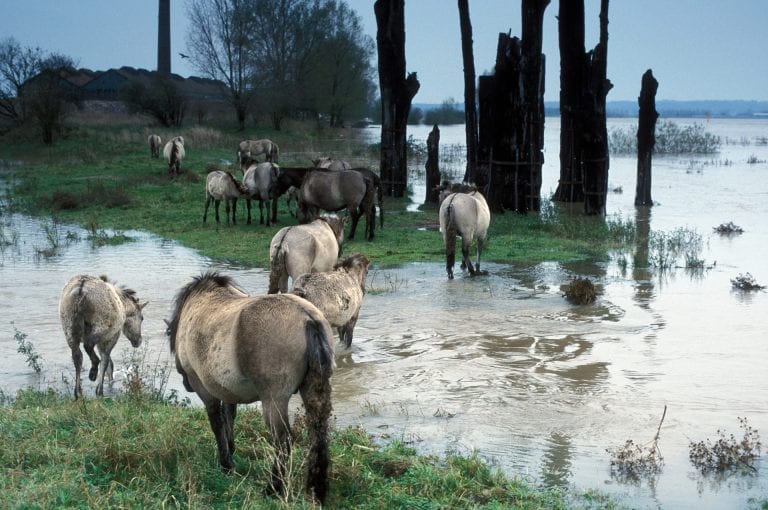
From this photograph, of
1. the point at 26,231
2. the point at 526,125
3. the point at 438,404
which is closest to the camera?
the point at 438,404

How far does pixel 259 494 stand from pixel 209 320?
1131 mm

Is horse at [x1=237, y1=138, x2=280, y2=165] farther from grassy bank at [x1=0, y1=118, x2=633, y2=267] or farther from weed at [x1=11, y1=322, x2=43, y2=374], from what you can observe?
weed at [x1=11, y1=322, x2=43, y2=374]

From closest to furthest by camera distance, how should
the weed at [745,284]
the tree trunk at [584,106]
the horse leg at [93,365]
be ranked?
the horse leg at [93,365] → the weed at [745,284] → the tree trunk at [584,106]

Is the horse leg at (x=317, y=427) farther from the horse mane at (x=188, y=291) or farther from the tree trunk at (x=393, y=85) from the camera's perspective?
the tree trunk at (x=393, y=85)

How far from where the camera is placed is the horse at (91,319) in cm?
834

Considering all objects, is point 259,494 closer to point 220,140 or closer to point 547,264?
point 547,264

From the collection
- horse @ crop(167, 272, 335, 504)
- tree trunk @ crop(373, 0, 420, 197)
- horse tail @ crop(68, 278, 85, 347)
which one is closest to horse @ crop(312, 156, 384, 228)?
tree trunk @ crop(373, 0, 420, 197)

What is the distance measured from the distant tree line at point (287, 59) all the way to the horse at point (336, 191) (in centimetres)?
4328

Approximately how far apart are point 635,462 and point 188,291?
3422 millimetres

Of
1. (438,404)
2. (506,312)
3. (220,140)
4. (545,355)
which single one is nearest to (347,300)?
(438,404)

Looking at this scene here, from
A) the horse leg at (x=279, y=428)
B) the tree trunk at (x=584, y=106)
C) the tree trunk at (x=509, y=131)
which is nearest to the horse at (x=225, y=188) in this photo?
the tree trunk at (x=509, y=131)

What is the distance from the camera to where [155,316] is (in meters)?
11.8

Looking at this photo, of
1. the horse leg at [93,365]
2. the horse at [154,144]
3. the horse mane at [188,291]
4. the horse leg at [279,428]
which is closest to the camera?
the horse leg at [279,428]

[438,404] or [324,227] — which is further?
[324,227]
